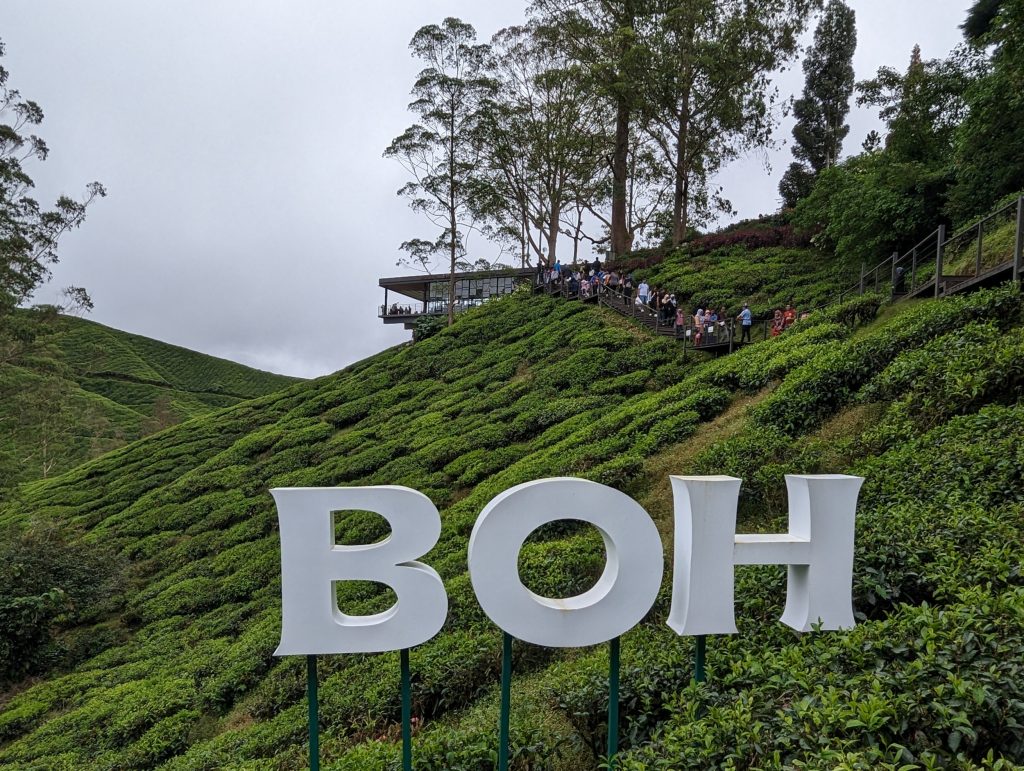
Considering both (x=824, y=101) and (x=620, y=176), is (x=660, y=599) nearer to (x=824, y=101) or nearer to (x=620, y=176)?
(x=620, y=176)

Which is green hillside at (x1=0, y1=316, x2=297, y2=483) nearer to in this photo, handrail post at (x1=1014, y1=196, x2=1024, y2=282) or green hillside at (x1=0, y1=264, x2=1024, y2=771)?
green hillside at (x1=0, y1=264, x2=1024, y2=771)

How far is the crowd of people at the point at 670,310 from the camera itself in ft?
46.5

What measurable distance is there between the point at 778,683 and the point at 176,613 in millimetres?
10270

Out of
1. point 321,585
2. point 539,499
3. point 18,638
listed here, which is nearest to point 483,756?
point 321,585

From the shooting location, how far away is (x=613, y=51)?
916 inches

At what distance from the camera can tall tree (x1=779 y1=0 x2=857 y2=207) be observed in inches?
1257

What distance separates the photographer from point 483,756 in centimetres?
363

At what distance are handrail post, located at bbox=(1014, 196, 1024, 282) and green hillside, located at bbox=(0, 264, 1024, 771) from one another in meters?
0.45

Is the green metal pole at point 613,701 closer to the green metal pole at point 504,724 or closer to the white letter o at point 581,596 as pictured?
the white letter o at point 581,596

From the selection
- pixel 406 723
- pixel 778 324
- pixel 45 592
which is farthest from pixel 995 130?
pixel 45 592

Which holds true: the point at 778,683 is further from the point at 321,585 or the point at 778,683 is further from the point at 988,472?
the point at 988,472

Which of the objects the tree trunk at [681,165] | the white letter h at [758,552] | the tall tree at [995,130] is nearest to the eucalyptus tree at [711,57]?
the tree trunk at [681,165]

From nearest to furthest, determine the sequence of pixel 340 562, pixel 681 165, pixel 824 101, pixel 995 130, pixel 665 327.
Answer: pixel 340 562, pixel 995 130, pixel 665 327, pixel 681 165, pixel 824 101

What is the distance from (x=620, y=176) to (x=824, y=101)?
16348 millimetres
